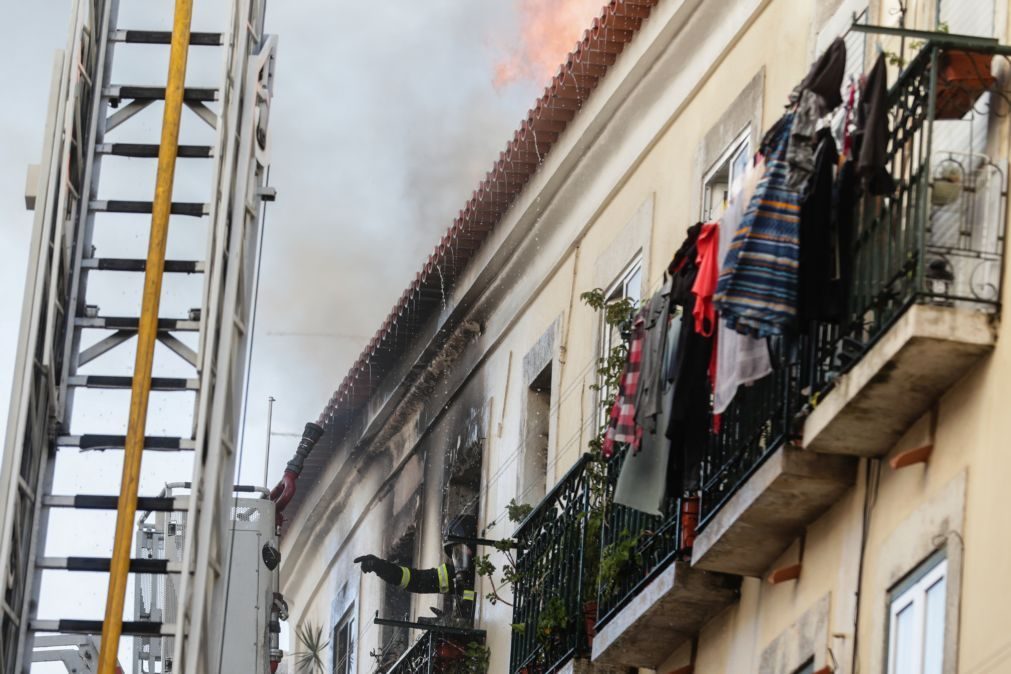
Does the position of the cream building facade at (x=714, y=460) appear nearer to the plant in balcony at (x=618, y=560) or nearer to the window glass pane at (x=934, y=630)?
the window glass pane at (x=934, y=630)

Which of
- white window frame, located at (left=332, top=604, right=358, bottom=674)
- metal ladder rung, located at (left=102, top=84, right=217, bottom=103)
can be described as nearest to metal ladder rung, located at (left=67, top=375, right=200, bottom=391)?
metal ladder rung, located at (left=102, top=84, right=217, bottom=103)

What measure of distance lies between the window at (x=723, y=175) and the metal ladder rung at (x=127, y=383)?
4014 millimetres

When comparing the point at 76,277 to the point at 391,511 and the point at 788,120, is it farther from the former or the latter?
the point at 391,511

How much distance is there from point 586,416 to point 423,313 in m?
4.80

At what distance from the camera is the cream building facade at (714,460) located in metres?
10.5

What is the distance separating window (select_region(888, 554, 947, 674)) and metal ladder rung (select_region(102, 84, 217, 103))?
476 cm

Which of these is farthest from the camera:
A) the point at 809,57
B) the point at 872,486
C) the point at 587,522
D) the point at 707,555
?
the point at 587,522

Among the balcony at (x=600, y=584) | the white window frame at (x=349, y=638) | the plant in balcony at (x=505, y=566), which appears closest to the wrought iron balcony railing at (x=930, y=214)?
the balcony at (x=600, y=584)

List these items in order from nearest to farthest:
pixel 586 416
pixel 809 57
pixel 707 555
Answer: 1. pixel 707 555
2. pixel 809 57
3. pixel 586 416

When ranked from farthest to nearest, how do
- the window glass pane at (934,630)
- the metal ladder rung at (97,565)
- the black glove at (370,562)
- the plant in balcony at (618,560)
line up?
the black glove at (370,562) → the plant in balcony at (618,560) → the metal ladder rung at (97,565) → the window glass pane at (934,630)

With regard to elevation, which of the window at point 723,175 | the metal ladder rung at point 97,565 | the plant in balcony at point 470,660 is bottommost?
the metal ladder rung at point 97,565

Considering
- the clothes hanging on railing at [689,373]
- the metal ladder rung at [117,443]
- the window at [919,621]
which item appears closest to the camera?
the window at [919,621]

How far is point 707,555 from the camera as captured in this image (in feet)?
41.8

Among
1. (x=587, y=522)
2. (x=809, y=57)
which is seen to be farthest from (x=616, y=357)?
(x=809, y=57)
